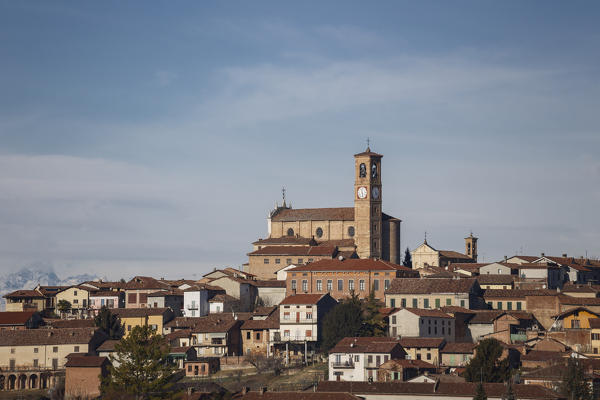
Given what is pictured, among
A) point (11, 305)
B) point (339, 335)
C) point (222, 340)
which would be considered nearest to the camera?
point (339, 335)

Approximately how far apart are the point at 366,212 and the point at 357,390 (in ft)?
193

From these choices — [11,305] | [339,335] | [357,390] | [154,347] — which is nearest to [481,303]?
[339,335]

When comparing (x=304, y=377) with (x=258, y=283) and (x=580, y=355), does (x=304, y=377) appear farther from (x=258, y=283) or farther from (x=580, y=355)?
(x=258, y=283)

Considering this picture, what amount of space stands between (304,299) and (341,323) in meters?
8.12

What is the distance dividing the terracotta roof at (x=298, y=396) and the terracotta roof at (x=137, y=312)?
113 ft

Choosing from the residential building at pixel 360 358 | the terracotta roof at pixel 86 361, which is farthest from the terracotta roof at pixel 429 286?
the terracotta roof at pixel 86 361

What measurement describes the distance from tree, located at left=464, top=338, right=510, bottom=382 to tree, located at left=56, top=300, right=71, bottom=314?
52000 millimetres

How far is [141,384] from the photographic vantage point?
63.6 m

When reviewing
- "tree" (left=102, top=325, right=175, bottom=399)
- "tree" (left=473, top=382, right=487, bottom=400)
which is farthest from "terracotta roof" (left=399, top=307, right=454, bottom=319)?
"tree" (left=102, top=325, right=175, bottom=399)

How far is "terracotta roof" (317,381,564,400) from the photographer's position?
62406 millimetres

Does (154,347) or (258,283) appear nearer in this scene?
(154,347)

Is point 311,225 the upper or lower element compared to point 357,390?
upper

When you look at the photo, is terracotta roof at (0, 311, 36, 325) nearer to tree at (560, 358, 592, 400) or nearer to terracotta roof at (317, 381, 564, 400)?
terracotta roof at (317, 381, 564, 400)

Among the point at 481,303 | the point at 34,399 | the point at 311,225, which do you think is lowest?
the point at 34,399
